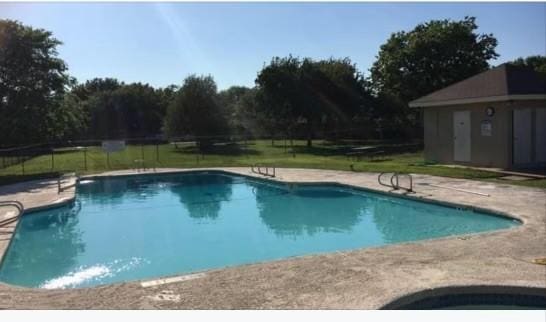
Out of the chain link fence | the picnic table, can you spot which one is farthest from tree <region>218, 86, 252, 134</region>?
the picnic table

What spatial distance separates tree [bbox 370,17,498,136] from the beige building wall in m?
14.5

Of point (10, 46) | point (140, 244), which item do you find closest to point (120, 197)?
point (140, 244)

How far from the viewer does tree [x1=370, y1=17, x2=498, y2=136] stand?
103ft

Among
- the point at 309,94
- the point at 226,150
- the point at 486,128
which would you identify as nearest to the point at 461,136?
the point at 486,128

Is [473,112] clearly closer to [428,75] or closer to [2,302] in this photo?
[2,302]

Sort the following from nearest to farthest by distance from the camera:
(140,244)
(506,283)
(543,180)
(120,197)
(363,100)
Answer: (506,283)
(140,244)
(543,180)
(120,197)
(363,100)

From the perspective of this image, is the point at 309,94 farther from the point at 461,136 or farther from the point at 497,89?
the point at 497,89

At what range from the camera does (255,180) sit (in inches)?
608

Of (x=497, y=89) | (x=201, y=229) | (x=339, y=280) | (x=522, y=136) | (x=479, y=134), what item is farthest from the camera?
(x=479, y=134)

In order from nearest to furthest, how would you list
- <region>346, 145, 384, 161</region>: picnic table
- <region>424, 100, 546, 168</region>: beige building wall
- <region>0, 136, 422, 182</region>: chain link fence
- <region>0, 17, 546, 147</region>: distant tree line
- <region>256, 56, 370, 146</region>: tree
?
<region>424, 100, 546, 168</region>: beige building wall < <region>0, 136, 422, 182</region>: chain link fence < <region>346, 145, 384, 161</region>: picnic table < <region>0, 17, 546, 147</region>: distant tree line < <region>256, 56, 370, 146</region>: tree

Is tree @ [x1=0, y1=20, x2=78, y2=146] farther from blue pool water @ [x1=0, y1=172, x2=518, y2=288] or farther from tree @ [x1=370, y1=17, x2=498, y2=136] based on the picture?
tree @ [x1=370, y1=17, x2=498, y2=136]

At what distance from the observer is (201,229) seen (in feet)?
33.1

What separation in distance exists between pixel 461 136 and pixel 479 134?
0.86m

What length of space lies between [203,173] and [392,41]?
22.6 metres
